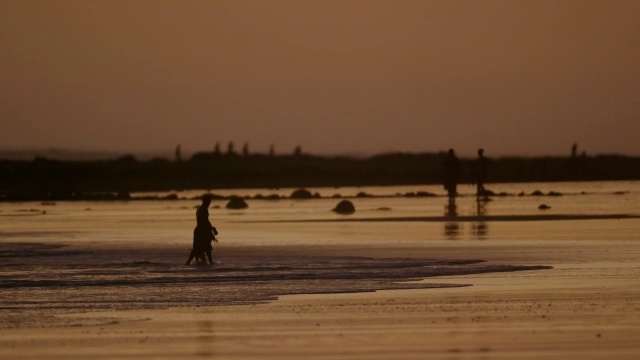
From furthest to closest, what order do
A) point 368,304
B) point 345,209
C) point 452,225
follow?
1. point 345,209
2. point 452,225
3. point 368,304

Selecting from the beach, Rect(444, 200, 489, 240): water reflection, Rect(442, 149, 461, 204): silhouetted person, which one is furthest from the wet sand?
Rect(442, 149, 461, 204): silhouetted person

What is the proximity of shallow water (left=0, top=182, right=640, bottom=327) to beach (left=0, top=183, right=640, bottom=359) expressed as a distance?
69 millimetres

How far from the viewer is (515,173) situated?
433 feet

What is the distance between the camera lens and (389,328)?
1512 centimetres

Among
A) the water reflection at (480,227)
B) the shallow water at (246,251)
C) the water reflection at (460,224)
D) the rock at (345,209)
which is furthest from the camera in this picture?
the rock at (345,209)

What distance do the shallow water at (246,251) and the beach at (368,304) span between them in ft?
0.23

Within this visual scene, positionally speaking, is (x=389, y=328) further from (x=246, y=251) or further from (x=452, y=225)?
(x=452, y=225)

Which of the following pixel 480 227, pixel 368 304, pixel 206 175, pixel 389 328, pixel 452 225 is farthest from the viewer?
pixel 206 175

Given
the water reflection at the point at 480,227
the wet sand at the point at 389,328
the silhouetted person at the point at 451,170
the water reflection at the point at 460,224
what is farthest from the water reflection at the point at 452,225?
the wet sand at the point at 389,328

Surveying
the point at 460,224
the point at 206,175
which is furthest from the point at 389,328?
the point at 206,175

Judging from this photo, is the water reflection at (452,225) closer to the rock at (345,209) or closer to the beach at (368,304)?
the beach at (368,304)

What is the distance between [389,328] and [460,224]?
1024 inches

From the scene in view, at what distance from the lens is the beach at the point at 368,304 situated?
13.8 meters

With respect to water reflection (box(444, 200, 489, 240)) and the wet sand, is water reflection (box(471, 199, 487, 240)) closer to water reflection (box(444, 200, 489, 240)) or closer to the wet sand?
water reflection (box(444, 200, 489, 240))
